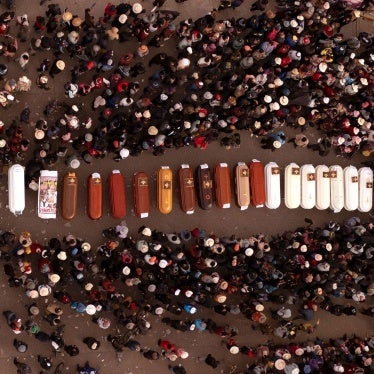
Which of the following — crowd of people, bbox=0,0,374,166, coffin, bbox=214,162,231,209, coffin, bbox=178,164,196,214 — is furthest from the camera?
coffin, bbox=214,162,231,209

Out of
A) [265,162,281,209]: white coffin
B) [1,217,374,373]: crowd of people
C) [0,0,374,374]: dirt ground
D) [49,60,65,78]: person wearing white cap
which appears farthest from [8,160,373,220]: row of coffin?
[49,60,65,78]: person wearing white cap

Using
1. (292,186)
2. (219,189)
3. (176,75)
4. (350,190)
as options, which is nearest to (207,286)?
(219,189)

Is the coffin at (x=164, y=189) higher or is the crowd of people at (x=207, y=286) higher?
the coffin at (x=164, y=189)

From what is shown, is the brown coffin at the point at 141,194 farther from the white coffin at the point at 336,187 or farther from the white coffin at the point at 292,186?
the white coffin at the point at 336,187

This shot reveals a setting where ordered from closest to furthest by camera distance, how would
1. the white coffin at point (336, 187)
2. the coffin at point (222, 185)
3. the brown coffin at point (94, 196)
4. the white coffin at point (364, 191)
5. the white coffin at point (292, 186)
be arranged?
the brown coffin at point (94, 196) < the coffin at point (222, 185) < the white coffin at point (292, 186) < the white coffin at point (336, 187) < the white coffin at point (364, 191)

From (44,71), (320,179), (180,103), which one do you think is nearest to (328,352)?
(320,179)

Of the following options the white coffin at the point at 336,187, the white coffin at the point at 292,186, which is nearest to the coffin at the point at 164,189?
the white coffin at the point at 292,186

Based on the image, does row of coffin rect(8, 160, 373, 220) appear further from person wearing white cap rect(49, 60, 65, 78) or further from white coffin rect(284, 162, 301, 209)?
person wearing white cap rect(49, 60, 65, 78)

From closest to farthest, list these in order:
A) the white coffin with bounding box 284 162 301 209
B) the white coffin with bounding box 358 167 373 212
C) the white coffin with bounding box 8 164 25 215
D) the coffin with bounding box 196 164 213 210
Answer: the white coffin with bounding box 8 164 25 215 < the coffin with bounding box 196 164 213 210 < the white coffin with bounding box 284 162 301 209 < the white coffin with bounding box 358 167 373 212
